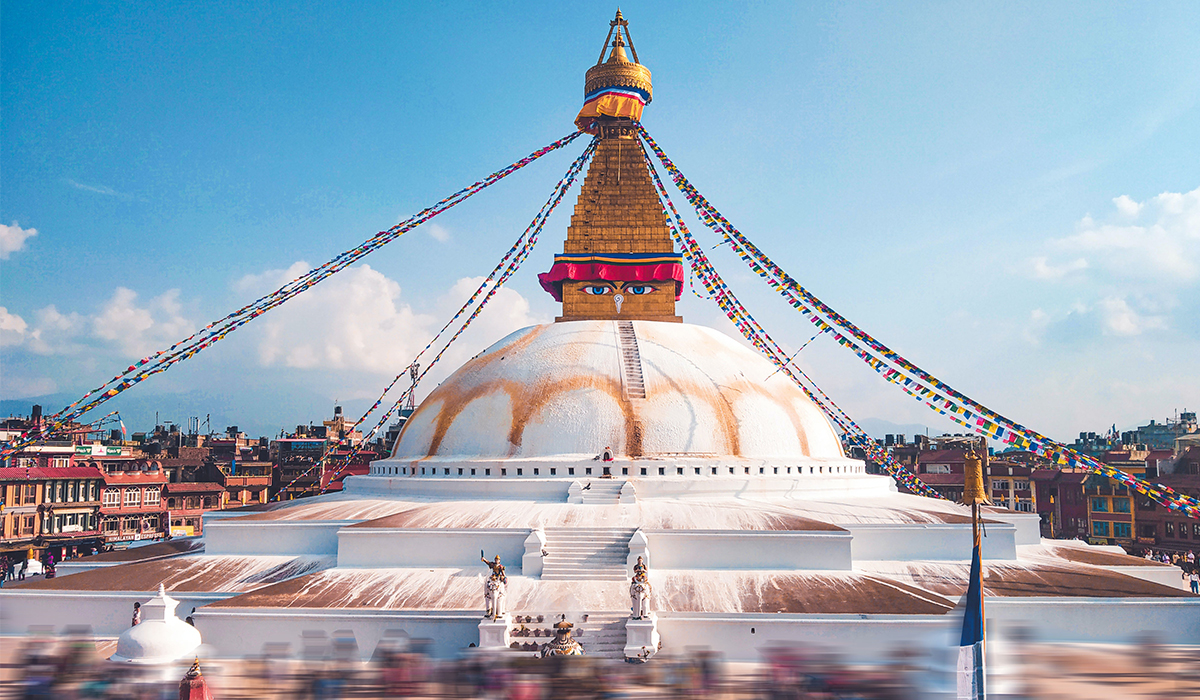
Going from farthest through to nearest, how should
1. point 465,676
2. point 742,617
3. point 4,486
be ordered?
1. point 4,486
2. point 742,617
3. point 465,676

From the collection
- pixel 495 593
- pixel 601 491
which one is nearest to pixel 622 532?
pixel 601 491

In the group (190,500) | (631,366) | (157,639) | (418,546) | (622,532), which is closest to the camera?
(157,639)

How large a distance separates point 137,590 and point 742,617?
29.9 ft

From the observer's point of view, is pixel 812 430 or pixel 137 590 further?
pixel 812 430

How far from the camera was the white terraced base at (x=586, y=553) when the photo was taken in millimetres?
12422

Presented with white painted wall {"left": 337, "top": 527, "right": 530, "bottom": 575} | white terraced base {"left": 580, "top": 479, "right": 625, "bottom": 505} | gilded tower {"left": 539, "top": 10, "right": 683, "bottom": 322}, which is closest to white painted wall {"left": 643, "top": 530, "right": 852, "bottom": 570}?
white terraced base {"left": 580, "top": 479, "right": 625, "bottom": 505}

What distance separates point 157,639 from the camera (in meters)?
10.6

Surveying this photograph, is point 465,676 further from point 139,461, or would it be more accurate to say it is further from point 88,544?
point 139,461

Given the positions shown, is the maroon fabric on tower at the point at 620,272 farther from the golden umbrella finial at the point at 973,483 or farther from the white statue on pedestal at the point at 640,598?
the golden umbrella finial at the point at 973,483

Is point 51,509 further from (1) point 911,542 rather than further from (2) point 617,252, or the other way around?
(1) point 911,542

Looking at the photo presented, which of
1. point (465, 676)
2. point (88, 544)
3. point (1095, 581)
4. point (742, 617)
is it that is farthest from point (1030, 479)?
point (88, 544)

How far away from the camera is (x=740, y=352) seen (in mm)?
18969

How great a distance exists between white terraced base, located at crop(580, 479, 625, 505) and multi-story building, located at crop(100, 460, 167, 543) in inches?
855

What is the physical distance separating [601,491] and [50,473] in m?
23.7
